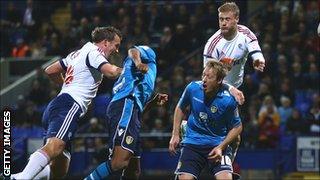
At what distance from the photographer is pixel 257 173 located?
18141mm

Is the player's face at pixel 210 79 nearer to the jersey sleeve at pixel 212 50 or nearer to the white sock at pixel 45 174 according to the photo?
the jersey sleeve at pixel 212 50

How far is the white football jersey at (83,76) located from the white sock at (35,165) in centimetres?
92

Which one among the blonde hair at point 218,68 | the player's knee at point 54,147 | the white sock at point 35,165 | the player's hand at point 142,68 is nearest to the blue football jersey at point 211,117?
the blonde hair at point 218,68

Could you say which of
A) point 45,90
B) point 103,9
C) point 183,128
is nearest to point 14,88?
point 45,90

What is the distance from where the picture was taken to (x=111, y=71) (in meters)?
10.7

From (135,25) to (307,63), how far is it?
5419mm

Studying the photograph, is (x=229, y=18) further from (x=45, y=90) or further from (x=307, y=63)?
(x=45, y=90)

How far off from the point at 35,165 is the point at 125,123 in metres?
1.33

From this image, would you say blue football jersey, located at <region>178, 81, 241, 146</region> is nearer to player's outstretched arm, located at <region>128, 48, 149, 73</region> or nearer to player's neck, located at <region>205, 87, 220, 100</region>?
player's neck, located at <region>205, 87, 220, 100</region>

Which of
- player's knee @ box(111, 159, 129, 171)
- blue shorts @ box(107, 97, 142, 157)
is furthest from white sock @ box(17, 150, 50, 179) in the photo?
blue shorts @ box(107, 97, 142, 157)

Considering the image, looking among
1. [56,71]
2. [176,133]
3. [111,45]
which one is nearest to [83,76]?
[111,45]

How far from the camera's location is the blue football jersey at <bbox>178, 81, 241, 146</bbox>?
10.6m

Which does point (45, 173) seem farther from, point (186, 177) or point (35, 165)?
point (186, 177)

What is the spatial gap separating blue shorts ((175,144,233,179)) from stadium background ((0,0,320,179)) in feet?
16.9
